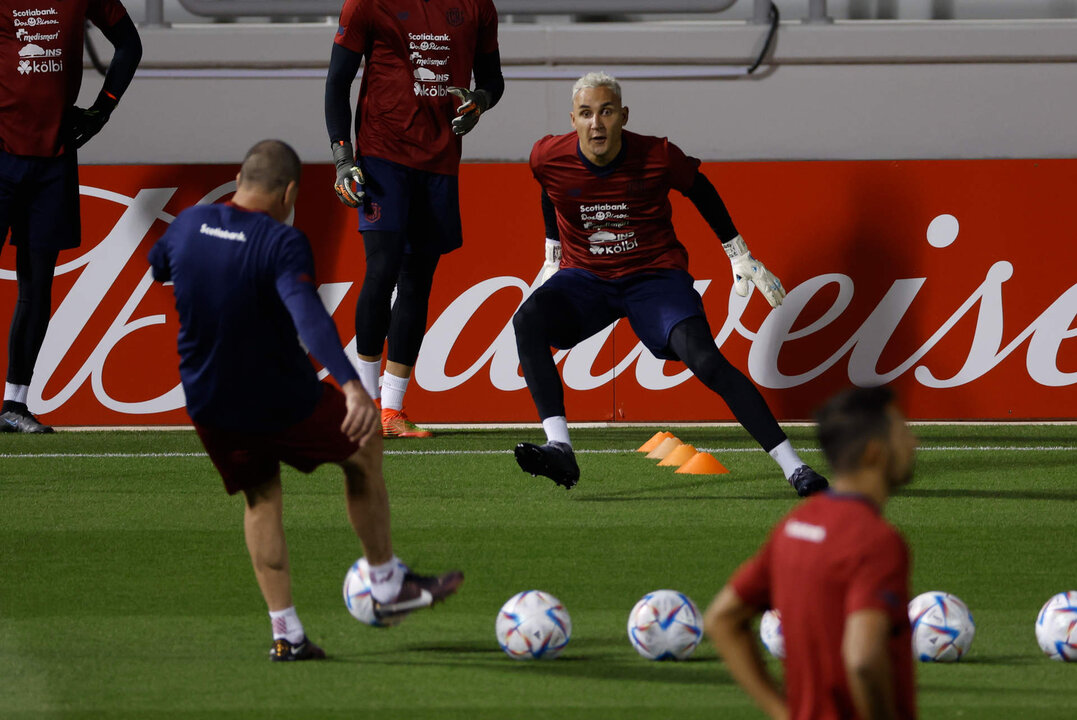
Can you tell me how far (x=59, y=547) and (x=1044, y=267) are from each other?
6.14 metres

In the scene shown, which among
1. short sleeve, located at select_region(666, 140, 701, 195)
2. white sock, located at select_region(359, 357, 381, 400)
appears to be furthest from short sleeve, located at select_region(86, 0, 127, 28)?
short sleeve, located at select_region(666, 140, 701, 195)

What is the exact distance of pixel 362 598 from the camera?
467 cm

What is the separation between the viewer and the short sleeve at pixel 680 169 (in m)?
7.28

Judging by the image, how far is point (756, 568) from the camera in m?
2.67

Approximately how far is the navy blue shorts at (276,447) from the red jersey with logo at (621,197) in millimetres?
3016

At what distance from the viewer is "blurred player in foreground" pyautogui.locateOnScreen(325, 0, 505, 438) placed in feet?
28.0

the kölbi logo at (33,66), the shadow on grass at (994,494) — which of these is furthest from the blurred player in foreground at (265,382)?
the kölbi logo at (33,66)

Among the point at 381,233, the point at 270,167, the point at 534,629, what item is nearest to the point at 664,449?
the point at 381,233

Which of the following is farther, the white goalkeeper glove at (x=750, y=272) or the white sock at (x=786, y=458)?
the white goalkeeper glove at (x=750, y=272)

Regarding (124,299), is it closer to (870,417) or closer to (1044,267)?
(1044,267)

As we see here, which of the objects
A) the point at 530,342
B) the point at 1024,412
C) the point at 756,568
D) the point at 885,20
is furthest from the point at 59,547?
the point at 885,20

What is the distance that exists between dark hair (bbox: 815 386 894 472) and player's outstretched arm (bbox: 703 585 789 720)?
28cm

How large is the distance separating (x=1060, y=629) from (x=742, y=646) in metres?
2.06

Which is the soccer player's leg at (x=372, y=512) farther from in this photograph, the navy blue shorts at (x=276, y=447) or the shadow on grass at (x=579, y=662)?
the shadow on grass at (x=579, y=662)
